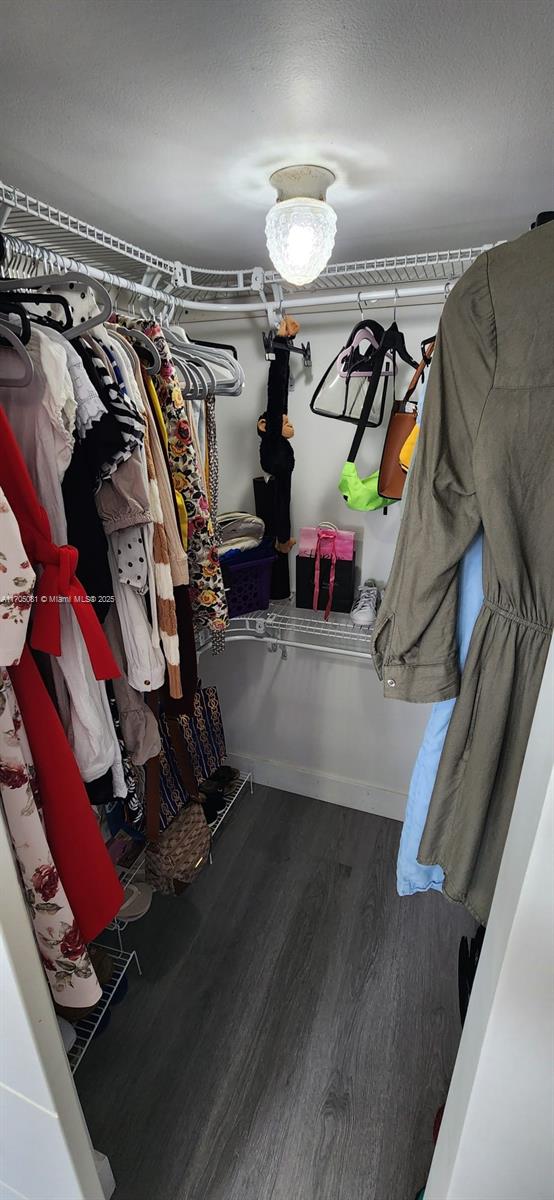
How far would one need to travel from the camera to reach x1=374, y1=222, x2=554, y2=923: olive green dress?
694 millimetres

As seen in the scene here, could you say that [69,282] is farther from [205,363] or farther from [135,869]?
[135,869]

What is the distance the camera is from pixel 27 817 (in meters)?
0.83

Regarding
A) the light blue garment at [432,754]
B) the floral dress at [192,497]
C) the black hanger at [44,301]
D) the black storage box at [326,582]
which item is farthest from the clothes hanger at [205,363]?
the light blue garment at [432,754]

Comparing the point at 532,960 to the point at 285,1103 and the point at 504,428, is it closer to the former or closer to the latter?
the point at 504,428

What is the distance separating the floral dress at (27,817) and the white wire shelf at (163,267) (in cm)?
63

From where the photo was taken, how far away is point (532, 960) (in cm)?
48

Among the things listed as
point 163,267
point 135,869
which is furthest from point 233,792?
point 163,267

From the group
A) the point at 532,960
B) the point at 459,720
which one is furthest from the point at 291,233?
the point at 532,960

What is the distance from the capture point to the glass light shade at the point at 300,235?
3.40 feet

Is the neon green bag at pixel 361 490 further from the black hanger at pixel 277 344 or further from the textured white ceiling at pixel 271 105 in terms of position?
the textured white ceiling at pixel 271 105

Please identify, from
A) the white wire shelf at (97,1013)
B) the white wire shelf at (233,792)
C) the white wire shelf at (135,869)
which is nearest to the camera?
the white wire shelf at (97,1013)

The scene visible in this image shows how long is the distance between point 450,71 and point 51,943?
4.77 feet

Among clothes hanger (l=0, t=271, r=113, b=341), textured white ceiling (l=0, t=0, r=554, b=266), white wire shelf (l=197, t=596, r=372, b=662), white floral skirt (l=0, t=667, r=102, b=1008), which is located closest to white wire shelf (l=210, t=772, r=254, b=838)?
white wire shelf (l=197, t=596, r=372, b=662)

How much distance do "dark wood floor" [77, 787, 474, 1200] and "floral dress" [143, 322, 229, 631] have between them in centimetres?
107
